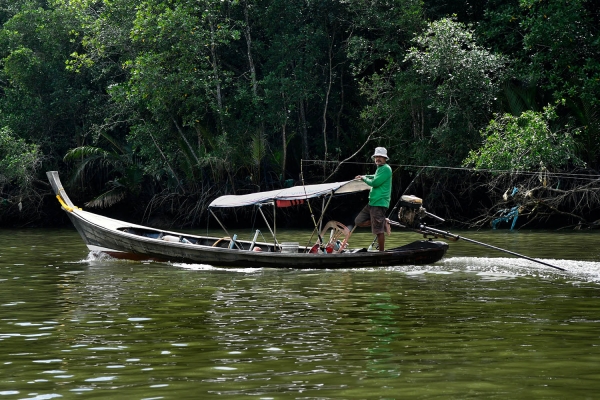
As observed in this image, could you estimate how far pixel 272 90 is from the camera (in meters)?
24.1

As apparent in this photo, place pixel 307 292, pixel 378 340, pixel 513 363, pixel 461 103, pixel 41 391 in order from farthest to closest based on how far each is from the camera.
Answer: pixel 461 103 < pixel 307 292 < pixel 378 340 < pixel 513 363 < pixel 41 391

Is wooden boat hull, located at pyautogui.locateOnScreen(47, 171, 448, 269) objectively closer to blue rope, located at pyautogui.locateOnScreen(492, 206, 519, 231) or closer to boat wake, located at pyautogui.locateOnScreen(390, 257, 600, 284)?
boat wake, located at pyautogui.locateOnScreen(390, 257, 600, 284)

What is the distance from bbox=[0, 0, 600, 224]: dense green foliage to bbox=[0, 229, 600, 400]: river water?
9.43 metres

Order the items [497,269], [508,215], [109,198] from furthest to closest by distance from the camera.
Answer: [109,198], [508,215], [497,269]

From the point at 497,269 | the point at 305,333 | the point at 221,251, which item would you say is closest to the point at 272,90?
the point at 221,251

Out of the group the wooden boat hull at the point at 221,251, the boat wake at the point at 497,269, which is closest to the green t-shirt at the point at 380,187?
the wooden boat hull at the point at 221,251

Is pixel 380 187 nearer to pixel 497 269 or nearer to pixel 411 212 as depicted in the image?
pixel 411 212

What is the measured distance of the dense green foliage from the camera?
2105 centimetres

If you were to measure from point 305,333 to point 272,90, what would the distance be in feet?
57.1

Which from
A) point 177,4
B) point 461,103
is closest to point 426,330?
point 461,103

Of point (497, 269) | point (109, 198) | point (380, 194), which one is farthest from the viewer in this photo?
point (109, 198)

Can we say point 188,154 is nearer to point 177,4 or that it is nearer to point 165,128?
point 165,128

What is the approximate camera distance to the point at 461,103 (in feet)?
71.2

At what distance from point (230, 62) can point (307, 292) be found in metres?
18.1
